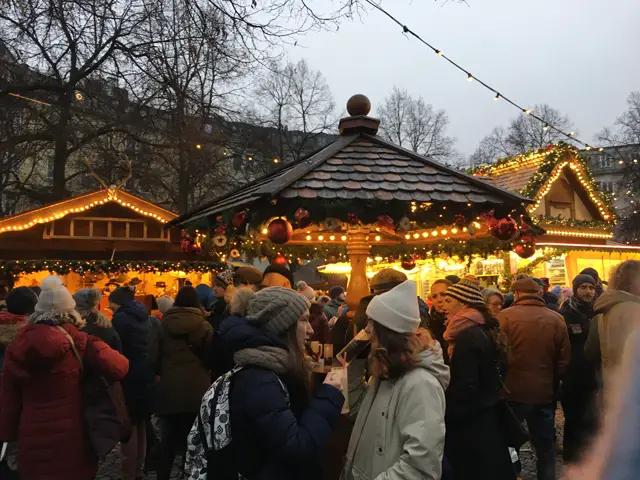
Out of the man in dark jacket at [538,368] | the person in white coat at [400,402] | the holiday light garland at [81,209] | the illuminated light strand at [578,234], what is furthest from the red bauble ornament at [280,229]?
the illuminated light strand at [578,234]

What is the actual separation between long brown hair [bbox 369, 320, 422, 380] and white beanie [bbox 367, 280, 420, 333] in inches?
1.5

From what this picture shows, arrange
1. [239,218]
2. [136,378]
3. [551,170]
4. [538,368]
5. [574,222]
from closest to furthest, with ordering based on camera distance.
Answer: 1. [239,218]
2. [538,368]
3. [136,378]
4. [551,170]
5. [574,222]

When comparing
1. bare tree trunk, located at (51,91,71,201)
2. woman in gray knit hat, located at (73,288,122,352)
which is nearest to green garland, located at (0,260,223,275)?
bare tree trunk, located at (51,91,71,201)

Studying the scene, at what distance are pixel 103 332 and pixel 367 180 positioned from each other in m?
2.82

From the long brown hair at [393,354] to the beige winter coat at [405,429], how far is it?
0.04 meters

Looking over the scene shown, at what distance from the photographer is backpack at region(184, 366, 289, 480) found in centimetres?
228

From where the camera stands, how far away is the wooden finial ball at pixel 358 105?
580cm

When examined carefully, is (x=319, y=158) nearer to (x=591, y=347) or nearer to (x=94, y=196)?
(x=591, y=347)

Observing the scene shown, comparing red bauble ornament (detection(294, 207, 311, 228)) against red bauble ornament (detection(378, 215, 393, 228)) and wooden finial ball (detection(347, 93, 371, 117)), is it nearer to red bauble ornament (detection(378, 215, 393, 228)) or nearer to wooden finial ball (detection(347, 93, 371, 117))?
red bauble ornament (detection(378, 215, 393, 228))

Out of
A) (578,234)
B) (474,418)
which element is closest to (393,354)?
(474,418)

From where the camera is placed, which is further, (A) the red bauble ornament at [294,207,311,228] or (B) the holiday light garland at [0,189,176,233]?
(B) the holiday light garland at [0,189,176,233]

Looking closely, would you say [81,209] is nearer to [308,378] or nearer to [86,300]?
[86,300]

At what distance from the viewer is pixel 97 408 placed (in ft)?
13.0

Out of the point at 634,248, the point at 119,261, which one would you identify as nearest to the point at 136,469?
the point at 119,261
